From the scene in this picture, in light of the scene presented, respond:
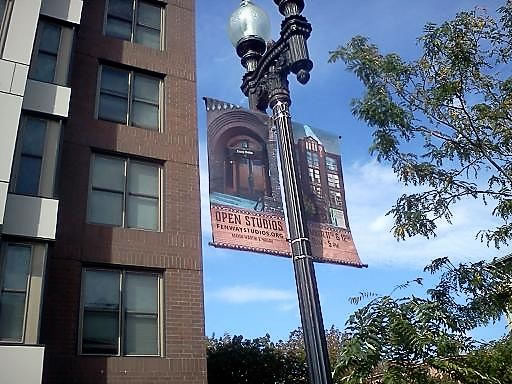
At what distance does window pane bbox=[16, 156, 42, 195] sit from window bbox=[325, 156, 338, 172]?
5.69 meters

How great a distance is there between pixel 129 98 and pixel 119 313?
17.7 feet

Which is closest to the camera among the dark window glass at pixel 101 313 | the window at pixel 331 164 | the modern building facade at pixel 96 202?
the modern building facade at pixel 96 202

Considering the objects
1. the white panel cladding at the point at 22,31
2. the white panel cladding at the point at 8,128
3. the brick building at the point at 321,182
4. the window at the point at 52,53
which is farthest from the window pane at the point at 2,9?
the brick building at the point at 321,182

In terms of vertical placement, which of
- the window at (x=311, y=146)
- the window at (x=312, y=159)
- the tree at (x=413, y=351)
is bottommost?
the tree at (x=413, y=351)

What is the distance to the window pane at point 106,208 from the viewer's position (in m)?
11.7

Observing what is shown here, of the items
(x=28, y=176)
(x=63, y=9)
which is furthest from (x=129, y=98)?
(x=28, y=176)

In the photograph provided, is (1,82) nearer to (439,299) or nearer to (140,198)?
(140,198)

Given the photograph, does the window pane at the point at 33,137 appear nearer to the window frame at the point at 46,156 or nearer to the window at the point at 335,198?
the window frame at the point at 46,156

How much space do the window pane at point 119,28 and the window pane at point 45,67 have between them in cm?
257

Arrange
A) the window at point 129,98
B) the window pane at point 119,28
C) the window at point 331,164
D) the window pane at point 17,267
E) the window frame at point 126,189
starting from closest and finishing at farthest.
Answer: the window pane at point 17,267 → the window at point 331,164 → the window frame at point 126,189 → the window at point 129,98 → the window pane at point 119,28

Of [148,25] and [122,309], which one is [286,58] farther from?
[148,25]

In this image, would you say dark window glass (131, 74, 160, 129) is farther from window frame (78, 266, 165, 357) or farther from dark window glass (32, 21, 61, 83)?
window frame (78, 266, 165, 357)

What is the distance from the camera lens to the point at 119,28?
14477 millimetres

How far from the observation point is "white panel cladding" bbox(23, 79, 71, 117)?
36.6 ft
